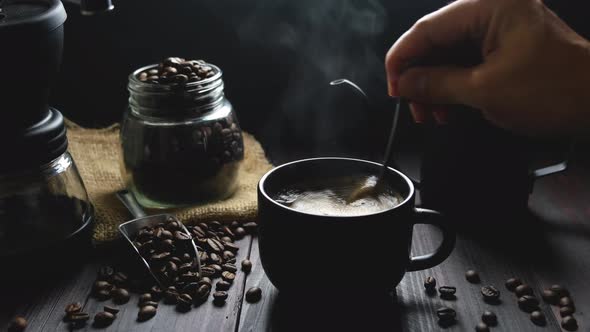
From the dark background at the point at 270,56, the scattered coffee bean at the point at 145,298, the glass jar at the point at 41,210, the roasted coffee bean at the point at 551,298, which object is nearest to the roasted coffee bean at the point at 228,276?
the scattered coffee bean at the point at 145,298

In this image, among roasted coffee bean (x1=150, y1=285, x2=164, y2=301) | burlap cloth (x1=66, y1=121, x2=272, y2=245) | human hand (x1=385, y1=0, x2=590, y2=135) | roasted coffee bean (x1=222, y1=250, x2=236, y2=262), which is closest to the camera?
human hand (x1=385, y1=0, x2=590, y2=135)

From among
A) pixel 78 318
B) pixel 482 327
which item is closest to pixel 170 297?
pixel 78 318

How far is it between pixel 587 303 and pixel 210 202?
2.30 feet

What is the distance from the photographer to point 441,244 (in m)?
0.90

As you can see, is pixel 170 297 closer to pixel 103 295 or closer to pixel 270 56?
pixel 103 295

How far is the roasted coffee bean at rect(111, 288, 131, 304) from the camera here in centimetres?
96

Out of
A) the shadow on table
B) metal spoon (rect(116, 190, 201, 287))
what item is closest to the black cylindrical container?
metal spoon (rect(116, 190, 201, 287))

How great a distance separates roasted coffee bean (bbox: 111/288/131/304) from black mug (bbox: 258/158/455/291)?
0.24 m

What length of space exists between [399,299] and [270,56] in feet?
2.97

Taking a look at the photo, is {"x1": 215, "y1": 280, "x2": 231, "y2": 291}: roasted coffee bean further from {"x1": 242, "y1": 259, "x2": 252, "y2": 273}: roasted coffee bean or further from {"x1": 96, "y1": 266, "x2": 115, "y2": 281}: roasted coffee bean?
{"x1": 96, "y1": 266, "x2": 115, "y2": 281}: roasted coffee bean

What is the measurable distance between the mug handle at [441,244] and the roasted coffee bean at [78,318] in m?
0.46

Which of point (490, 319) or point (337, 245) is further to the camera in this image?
point (490, 319)

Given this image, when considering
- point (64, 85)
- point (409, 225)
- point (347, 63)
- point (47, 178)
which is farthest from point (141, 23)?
point (409, 225)

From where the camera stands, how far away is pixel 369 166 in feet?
3.09
